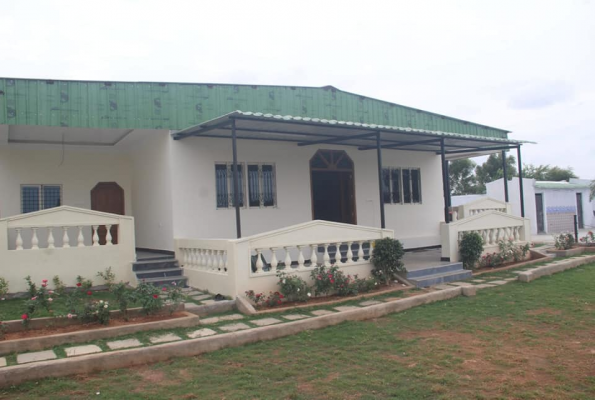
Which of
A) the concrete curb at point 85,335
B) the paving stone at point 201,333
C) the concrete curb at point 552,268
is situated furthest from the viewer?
the concrete curb at point 552,268

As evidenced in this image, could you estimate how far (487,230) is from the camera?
40.5ft

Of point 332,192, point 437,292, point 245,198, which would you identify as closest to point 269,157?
point 245,198

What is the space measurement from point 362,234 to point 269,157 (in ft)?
12.1

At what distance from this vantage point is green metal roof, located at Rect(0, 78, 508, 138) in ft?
31.8

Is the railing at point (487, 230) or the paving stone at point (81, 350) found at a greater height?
the railing at point (487, 230)

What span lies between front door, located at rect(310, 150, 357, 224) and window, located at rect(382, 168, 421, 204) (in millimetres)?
1298

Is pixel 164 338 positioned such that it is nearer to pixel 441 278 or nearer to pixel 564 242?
pixel 441 278

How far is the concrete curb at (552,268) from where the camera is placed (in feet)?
33.4

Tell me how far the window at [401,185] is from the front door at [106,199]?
7464 mm

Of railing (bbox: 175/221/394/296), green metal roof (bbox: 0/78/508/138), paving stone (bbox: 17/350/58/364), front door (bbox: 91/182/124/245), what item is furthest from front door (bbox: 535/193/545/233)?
paving stone (bbox: 17/350/58/364)

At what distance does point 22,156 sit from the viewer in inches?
468

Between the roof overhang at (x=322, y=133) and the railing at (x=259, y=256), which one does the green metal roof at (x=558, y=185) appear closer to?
the roof overhang at (x=322, y=133)

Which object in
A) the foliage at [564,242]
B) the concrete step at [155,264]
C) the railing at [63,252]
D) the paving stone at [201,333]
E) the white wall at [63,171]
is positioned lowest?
the paving stone at [201,333]

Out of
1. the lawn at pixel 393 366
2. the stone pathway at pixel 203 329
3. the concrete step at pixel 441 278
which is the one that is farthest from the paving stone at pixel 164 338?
the concrete step at pixel 441 278
